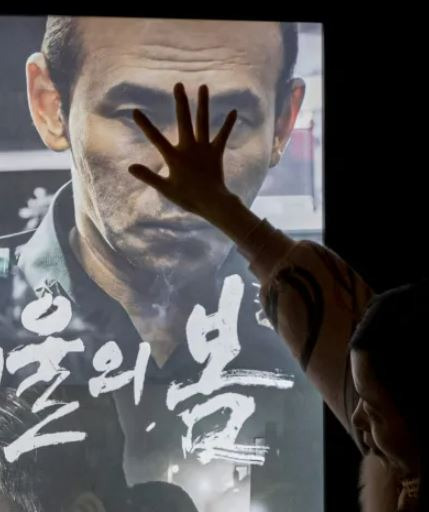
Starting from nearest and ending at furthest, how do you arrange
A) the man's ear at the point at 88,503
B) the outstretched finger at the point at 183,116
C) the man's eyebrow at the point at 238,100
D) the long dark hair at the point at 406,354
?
1. the long dark hair at the point at 406,354
2. the outstretched finger at the point at 183,116
3. the man's ear at the point at 88,503
4. the man's eyebrow at the point at 238,100

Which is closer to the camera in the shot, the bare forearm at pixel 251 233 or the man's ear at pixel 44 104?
the bare forearm at pixel 251 233

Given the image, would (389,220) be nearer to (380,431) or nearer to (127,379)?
(127,379)

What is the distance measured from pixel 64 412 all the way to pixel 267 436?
437mm

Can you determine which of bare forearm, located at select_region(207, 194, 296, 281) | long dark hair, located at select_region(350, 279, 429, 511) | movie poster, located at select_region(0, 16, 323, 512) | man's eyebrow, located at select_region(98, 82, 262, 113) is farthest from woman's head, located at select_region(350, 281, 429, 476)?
man's eyebrow, located at select_region(98, 82, 262, 113)

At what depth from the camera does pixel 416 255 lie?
2.20 meters

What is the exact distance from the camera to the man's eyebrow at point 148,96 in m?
1.94

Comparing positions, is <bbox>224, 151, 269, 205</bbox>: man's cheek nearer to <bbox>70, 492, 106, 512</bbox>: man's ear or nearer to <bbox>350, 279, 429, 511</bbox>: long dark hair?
<bbox>70, 492, 106, 512</bbox>: man's ear

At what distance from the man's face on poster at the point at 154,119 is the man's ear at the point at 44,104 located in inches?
1.0

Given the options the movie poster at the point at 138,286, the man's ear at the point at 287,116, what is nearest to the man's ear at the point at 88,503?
the movie poster at the point at 138,286

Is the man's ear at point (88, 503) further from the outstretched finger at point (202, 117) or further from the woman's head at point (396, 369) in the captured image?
the woman's head at point (396, 369)

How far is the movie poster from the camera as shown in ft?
6.12

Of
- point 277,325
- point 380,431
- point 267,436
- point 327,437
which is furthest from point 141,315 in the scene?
point 380,431

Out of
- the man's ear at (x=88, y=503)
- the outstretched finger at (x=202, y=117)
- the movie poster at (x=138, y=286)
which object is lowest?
the man's ear at (x=88, y=503)

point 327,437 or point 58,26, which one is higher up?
point 58,26
